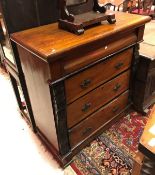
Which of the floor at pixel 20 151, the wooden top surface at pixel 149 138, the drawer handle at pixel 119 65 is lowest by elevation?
the floor at pixel 20 151

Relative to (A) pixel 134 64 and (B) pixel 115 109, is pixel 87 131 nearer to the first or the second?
(B) pixel 115 109

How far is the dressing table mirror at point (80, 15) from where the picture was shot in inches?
45.4

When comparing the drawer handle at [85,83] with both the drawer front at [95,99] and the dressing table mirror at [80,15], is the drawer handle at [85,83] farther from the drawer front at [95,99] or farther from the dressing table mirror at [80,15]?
the dressing table mirror at [80,15]

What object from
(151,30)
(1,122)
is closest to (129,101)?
(151,30)

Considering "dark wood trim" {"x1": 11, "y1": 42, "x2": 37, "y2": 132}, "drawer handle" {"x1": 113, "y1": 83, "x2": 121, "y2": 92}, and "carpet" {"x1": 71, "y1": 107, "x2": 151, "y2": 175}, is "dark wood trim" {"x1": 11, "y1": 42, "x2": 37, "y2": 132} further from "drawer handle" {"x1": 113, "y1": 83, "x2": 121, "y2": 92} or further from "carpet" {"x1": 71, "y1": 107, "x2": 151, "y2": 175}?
"drawer handle" {"x1": 113, "y1": 83, "x2": 121, "y2": 92}

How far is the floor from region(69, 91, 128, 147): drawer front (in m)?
0.26

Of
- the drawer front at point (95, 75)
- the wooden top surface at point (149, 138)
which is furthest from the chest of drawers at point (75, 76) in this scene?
the wooden top surface at point (149, 138)

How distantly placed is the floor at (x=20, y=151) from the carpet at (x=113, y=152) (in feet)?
0.45

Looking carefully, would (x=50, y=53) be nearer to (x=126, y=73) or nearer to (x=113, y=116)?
(x=126, y=73)

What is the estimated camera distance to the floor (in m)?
1.46

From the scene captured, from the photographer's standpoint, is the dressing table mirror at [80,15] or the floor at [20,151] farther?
the floor at [20,151]

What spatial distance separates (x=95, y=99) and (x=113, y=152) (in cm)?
47

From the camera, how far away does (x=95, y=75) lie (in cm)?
130

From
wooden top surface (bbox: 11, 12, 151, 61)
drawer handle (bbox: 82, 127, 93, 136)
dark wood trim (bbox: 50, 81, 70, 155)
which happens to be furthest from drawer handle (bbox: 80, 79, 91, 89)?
drawer handle (bbox: 82, 127, 93, 136)
